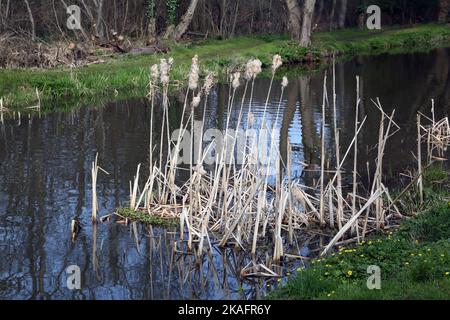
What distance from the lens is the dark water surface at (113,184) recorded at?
29.6ft

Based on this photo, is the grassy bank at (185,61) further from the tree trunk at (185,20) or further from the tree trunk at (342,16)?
the tree trunk at (185,20)

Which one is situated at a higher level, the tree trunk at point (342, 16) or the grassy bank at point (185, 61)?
the tree trunk at point (342, 16)

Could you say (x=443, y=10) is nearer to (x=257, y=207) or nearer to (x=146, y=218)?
(x=146, y=218)

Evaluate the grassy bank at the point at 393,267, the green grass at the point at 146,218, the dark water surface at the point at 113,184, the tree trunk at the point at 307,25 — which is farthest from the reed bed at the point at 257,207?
the tree trunk at the point at 307,25

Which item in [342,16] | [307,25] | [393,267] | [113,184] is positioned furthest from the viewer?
[342,16]

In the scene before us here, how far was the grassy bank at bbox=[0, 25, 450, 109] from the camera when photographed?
2208 centimetres

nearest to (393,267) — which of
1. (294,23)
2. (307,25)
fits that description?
(307,25)

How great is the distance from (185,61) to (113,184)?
15573 mm

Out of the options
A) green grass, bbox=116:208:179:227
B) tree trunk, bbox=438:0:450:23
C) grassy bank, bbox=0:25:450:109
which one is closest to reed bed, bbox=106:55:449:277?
green grass, bbox=116:208:179:227

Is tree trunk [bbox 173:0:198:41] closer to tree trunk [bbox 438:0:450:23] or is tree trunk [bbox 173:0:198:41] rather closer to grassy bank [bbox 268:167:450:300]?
tree trunk [bbox 438:0:450:23]

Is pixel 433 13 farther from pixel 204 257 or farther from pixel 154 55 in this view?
pixel 204 257

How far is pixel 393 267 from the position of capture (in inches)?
320

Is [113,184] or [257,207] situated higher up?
[257,207]

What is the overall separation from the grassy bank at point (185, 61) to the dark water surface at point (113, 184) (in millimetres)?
1658
